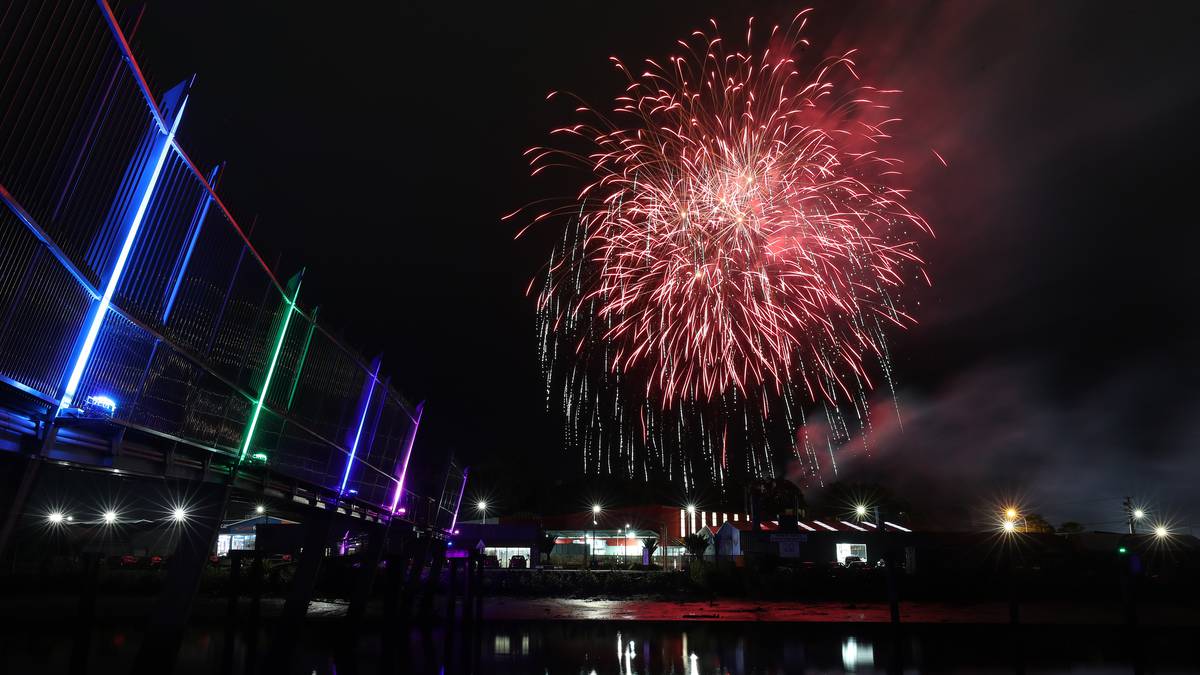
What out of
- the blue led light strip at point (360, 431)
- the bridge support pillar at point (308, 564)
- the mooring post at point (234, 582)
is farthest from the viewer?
the mooring post at point (234, 582)

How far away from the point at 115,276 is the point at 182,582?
6.18m

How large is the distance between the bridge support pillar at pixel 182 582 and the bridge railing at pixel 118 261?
884 mm

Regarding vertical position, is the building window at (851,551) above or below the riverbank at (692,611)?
above

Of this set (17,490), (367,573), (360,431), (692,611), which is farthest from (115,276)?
(692,611)

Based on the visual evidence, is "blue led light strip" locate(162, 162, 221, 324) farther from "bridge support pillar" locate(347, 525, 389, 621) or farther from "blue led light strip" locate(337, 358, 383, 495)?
"bridge support pillar" locate(347, 525, 389, 621)

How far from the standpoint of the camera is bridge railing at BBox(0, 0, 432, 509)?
714cm

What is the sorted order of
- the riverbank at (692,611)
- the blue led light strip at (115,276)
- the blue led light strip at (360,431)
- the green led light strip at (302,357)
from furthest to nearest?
the riverbank at (692,611) < the blue led light strip at (360,431) < the green led light strip at (302,357) < the blue led light strip at (115,276)

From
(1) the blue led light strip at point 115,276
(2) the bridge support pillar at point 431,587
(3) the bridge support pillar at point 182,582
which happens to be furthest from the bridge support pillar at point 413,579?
(1) the blue led light strip at point 115,276

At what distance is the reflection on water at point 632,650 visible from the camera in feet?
65.0

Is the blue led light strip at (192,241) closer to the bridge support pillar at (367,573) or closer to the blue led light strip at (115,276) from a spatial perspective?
the blue led light strip at (115,276)

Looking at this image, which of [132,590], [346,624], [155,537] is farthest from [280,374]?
[155,537]

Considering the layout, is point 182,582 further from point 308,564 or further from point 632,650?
point 632,650

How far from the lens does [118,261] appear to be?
358 inches

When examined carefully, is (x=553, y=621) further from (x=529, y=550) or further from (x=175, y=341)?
(x=529, y=550)
